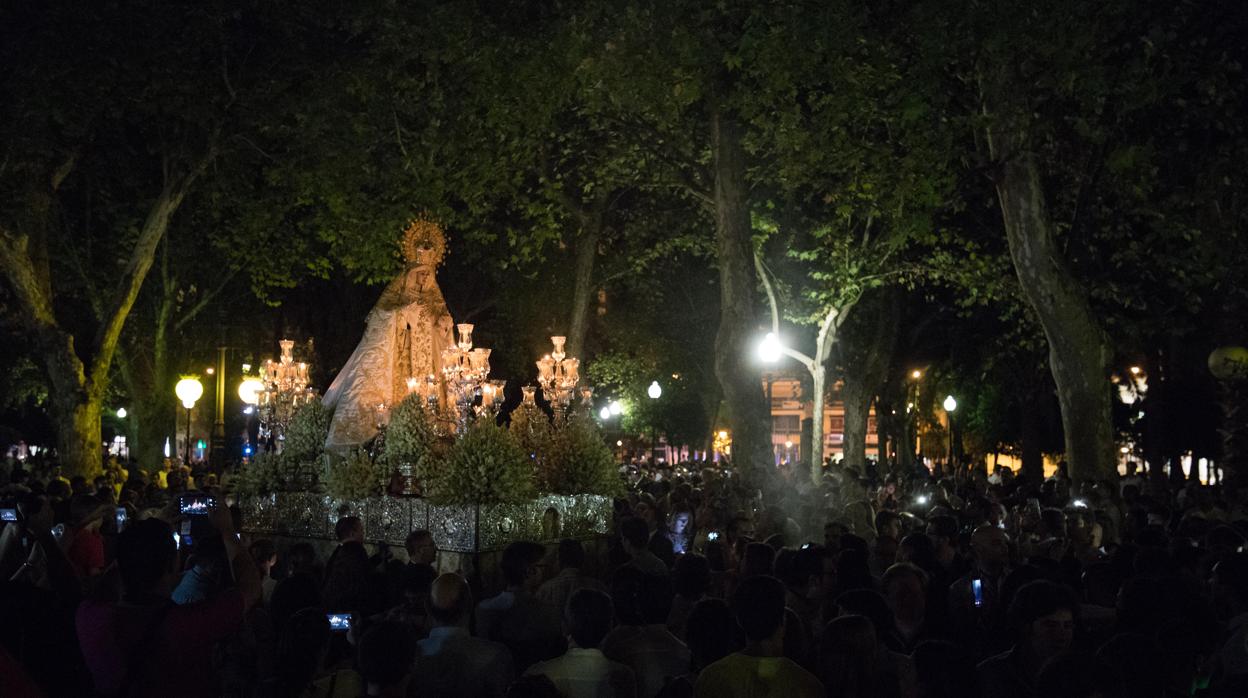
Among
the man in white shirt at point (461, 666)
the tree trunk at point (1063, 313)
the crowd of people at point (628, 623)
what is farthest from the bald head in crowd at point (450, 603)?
the tree trunk at point (1063, 313)

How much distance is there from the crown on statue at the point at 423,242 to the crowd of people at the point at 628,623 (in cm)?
680

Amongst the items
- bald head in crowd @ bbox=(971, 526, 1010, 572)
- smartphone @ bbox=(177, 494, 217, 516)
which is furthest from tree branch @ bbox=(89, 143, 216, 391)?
bald head in crowd @ bbox=(971, 526, 1010, 572)

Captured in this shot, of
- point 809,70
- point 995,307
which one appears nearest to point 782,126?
point 809,70

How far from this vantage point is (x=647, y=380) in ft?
177

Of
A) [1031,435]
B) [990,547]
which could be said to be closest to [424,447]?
[990,547]

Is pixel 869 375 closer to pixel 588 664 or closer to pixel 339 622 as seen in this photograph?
pixel 339 622

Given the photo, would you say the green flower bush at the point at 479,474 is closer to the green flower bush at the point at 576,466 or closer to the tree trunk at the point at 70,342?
the green flower bush at the point at 576,466

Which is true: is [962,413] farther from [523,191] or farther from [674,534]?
[674,534]

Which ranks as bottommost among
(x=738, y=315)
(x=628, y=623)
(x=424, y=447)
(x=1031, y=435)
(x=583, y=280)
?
(x=628, y=623)

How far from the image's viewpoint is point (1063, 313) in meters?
17.4

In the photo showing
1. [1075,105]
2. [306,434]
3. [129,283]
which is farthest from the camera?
[1075,105]

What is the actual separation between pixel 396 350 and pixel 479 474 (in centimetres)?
363

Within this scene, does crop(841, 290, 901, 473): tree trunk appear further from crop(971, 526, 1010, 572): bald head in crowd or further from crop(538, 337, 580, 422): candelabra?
crop(971, 526, 1010, 572): bald head in crowd

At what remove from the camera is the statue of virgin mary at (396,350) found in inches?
587
